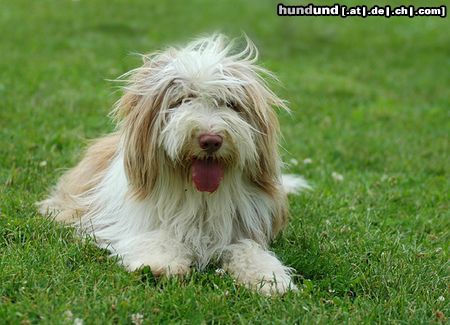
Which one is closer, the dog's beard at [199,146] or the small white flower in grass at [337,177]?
the dog's beard at [199,146]

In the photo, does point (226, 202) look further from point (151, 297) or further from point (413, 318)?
point (413, 318)

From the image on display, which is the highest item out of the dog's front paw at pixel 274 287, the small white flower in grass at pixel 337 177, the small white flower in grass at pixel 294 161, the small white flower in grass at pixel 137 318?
the small white flower in grass at pixel 137 318

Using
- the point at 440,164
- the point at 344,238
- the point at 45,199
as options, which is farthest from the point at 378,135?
the point at 45,199

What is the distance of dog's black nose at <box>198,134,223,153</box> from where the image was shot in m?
3.99

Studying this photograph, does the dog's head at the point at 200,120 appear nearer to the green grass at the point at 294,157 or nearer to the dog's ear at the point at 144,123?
the dog's ear at the point at 144,123

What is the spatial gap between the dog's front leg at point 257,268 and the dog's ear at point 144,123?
1.97ft

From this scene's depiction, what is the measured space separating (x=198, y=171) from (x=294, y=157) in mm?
3319

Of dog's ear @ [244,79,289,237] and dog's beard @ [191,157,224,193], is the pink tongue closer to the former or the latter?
dog's beard @ [191,157,224,193]

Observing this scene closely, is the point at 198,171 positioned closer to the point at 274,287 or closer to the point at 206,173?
the point at 206,173

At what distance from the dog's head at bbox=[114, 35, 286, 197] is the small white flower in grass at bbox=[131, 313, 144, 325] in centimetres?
90

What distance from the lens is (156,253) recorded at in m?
4.28

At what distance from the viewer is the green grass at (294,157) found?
384cm

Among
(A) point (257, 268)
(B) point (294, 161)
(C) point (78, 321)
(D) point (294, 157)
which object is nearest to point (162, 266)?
(A) point (257, 268)

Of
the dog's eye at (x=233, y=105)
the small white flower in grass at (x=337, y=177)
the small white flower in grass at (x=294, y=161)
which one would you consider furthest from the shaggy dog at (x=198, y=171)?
the small white flower in grass at (x=294, y=161)
